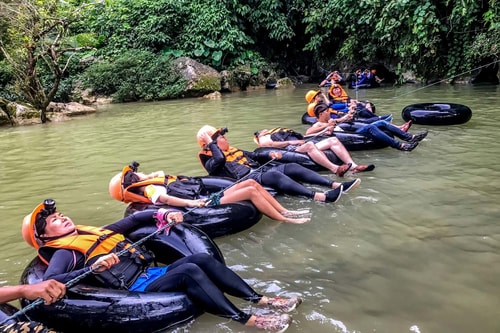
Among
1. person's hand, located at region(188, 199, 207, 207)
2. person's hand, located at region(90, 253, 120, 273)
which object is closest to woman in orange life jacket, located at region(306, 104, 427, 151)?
person's hand, located at region(188, 199, 207, 207)

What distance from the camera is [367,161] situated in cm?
636

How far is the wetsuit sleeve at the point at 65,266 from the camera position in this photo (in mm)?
2697

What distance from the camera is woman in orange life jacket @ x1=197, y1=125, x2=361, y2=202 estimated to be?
4.88 metres

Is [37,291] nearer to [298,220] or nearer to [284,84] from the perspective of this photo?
[298,220]

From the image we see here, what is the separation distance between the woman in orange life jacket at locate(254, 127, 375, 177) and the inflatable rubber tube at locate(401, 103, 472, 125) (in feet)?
9.24

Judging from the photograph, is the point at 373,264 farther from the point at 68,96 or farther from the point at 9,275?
the point at 68,96

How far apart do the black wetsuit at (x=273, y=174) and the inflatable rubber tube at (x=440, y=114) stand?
3.96m

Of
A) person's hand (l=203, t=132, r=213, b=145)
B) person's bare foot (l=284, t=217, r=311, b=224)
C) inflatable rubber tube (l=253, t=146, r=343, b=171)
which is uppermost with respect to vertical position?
person's hand (l=203, t=132, r=213, b=145)

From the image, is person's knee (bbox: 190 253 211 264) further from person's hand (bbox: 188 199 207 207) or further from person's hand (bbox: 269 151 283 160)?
person's hand (bbox: 269 151 283 160)

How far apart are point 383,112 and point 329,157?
17.1 ft

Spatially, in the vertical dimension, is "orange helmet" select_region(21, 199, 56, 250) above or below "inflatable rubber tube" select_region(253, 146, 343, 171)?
above

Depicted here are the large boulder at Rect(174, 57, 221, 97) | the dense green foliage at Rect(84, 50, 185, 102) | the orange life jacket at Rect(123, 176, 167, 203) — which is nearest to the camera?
the orange life jacket at Rect(123, 176, 167, 203)

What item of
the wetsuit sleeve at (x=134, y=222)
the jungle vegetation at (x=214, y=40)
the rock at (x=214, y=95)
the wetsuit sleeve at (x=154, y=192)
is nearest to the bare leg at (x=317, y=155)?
the wetsuit sleeve at (x=154, y=192)

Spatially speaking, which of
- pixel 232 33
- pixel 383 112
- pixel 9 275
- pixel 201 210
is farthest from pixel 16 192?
pixel 232 33
